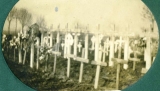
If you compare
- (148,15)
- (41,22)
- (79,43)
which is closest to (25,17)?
(41,22)

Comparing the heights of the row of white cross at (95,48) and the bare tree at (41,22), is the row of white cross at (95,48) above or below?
below

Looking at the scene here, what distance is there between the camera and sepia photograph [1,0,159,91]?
3.93 feet

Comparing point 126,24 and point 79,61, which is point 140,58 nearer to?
point 126,24

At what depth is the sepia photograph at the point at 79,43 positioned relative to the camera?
1198mm

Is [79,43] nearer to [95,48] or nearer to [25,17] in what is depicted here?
[95,48]

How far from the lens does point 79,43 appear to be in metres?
1.21

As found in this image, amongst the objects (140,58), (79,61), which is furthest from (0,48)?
(140,58)

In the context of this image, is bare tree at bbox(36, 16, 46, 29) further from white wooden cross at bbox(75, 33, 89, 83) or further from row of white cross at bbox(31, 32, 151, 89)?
white wooden cross at bbox(75, 33, 89, 83)

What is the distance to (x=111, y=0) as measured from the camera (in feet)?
3.95

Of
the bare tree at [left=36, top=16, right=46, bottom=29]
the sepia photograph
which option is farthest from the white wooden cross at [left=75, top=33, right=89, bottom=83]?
the bare tree at [left=36, top=16, right=46, bottom=29]

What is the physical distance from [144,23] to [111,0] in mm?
194

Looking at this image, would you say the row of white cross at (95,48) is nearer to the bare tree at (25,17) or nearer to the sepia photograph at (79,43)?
the sepia photograph at (79,43)

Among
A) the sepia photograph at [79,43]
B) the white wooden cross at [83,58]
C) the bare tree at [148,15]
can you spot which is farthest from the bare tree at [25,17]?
the bare tree at [148,15]

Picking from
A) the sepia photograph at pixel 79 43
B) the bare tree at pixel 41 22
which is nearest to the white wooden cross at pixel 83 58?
the sepia photograph at pixel 79 43
